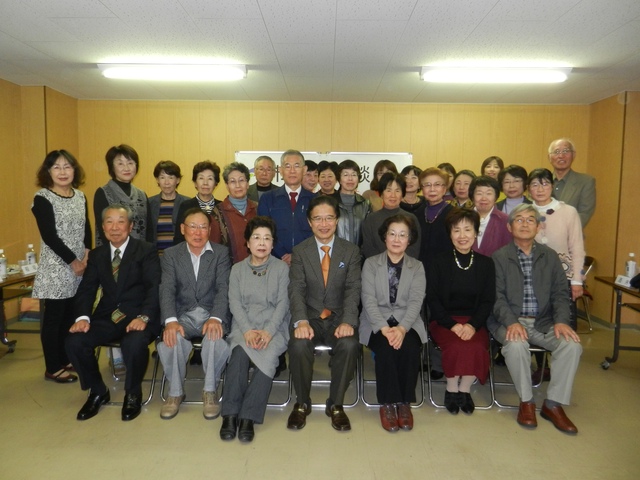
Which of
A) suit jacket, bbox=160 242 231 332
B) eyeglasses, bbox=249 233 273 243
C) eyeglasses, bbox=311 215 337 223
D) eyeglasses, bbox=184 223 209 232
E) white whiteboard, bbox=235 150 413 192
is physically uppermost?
white whiteboard, bbox=235 150 413 192

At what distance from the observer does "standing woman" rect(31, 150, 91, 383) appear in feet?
11.5

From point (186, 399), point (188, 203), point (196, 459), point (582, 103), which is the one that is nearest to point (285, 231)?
point (188, 203)

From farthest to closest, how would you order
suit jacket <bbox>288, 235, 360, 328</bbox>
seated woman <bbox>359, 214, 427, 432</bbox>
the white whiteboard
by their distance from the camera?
the white whiteboard
suit jacket <bbox>288, 235, 360, 328</bbox>
seated woman <bbox>359, 214, 427, 432</bbox>

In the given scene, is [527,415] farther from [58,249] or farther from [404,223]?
[58,249]

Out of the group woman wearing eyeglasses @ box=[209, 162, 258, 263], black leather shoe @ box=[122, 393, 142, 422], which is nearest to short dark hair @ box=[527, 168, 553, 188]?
woman wearing eyeglasses @ box=[209, 162, 258, 263]

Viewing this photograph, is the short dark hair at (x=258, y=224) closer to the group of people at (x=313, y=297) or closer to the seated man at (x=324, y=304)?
the group of people at (x=313, y=297)

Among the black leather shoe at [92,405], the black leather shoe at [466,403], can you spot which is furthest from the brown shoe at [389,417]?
the black leather shoe at [92,405]

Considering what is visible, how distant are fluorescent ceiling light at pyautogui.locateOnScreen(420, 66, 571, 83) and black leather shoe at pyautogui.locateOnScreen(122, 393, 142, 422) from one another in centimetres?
419

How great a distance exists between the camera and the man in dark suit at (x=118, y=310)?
315 cm

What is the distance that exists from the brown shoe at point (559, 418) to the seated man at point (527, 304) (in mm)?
14

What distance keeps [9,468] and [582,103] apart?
7.46m

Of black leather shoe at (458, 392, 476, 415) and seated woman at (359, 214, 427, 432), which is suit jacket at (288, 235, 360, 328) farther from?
black leather shoe at (458, 392, 476, 415)

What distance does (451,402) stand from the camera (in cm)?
327

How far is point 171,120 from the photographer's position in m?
6.50
